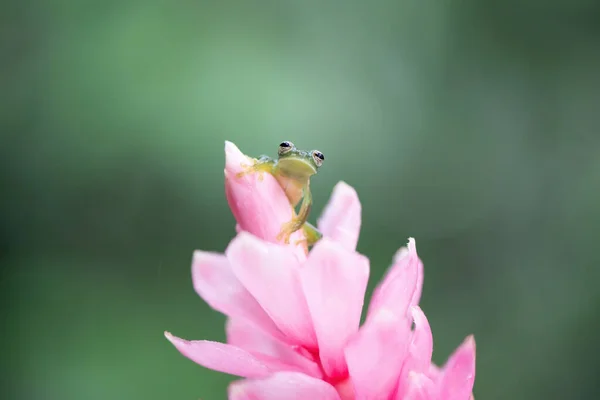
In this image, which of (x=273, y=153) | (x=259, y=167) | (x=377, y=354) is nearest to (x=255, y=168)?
(x=259, y=167)

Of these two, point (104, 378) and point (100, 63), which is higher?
point (100, 63)

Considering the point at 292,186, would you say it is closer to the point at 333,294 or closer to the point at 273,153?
the point at 333,294

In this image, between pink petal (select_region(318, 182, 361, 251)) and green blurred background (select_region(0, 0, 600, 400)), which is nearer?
pink petal (select_region(318, 182, 361, 251))

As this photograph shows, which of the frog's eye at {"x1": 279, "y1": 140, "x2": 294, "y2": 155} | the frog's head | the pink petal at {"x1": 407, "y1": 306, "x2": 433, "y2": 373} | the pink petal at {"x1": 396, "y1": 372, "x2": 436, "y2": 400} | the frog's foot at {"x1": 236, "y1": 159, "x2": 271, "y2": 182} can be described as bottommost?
the pink petal at {"x1": 396, "y1": 372, "x2": 436, "y2": 400}

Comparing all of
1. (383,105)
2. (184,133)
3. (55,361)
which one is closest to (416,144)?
(383,105)

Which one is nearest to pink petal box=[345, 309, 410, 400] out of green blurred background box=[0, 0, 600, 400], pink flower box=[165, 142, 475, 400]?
pink flower box=[165, 142, 475, 400]

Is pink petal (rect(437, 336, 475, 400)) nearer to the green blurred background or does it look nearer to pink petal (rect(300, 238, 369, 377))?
pink petal (rect(300, 238, 369, 377))

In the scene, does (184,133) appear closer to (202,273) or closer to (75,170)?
(75,170)
